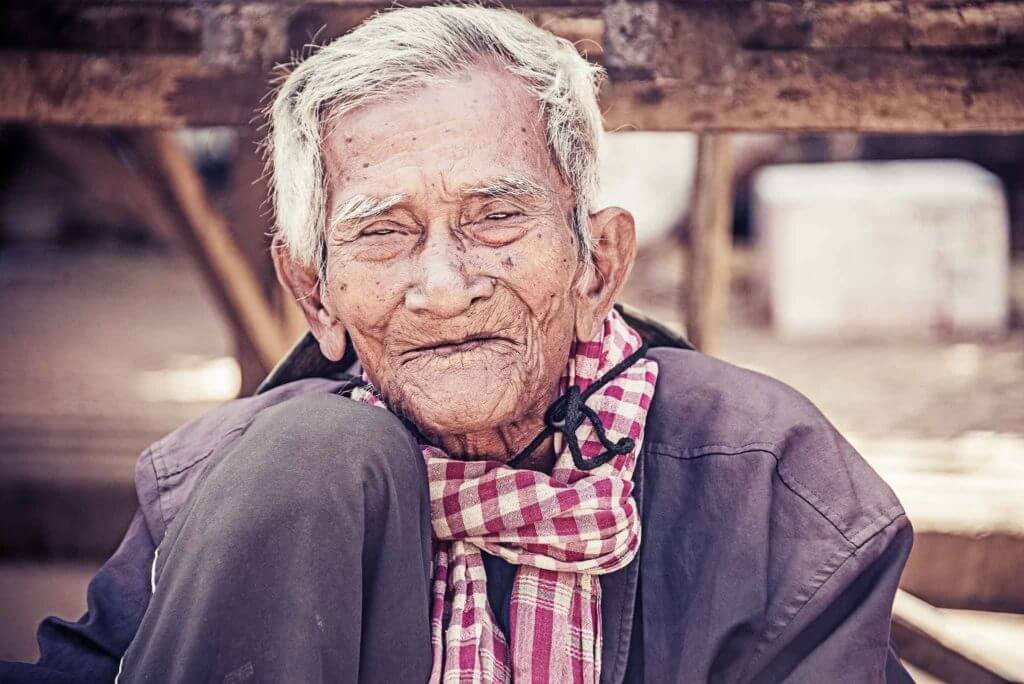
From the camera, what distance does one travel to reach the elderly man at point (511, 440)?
151 centimetres

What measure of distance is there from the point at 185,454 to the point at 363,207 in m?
0.60

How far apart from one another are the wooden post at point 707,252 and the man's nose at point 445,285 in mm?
1456

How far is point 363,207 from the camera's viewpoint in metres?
1.70

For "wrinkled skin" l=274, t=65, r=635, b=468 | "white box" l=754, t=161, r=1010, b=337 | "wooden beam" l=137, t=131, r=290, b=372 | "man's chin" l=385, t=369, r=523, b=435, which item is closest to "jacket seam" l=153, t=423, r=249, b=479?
"wrinkled skin" l=274, t=65, r=635, b=468

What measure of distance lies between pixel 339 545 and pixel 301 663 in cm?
15

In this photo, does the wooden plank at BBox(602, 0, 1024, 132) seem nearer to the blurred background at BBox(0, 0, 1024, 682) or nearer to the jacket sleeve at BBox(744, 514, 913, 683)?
the blurred background at BBox(0, 0, 1024, 682)

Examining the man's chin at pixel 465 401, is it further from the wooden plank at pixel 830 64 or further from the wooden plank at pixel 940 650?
the wooden plank at pixel 940 650

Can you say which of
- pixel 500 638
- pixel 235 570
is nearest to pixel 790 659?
pixel 500 638

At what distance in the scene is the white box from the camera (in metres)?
6.22

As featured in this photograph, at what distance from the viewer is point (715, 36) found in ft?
6.34

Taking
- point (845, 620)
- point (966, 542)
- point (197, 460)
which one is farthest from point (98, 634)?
point (966, 542)

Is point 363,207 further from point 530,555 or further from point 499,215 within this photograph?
point 530,555

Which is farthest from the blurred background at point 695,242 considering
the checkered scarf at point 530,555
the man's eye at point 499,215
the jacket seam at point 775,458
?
the checkered scarf at point 530,555

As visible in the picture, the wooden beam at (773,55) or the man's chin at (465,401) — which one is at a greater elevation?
the wooden beam at (773,55)
